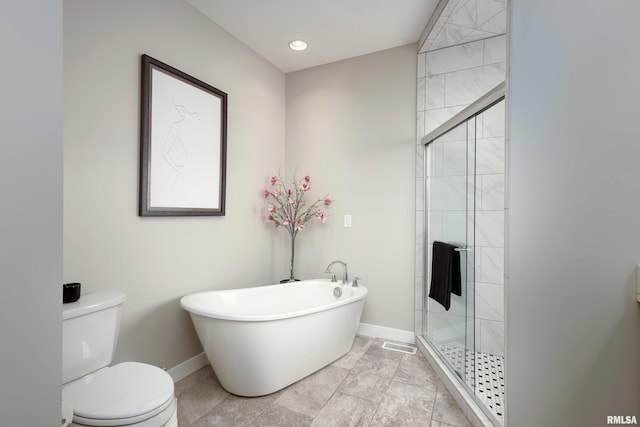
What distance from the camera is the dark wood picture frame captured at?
195 centimetres

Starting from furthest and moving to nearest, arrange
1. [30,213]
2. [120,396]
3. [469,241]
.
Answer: [469,241]
[120,396]
[30,213]

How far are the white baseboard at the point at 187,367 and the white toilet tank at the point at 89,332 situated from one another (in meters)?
0.70

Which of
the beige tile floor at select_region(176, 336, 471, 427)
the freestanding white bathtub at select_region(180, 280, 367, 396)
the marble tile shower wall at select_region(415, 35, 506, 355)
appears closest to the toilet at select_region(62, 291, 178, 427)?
the freestanding white bathtub at select_region(180, 280, 367, 396)

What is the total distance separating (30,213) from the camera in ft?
2.16

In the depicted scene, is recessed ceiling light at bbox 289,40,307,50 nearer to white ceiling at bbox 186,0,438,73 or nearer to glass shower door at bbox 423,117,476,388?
white ceiling at bbox 186,0,438,73

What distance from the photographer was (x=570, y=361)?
1.04 m

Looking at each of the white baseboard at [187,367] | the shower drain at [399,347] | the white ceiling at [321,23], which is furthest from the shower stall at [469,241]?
the white baseboard at [187,367]

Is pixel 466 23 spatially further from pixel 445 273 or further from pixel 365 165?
pixel 445 273

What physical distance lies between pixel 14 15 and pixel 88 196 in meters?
1.26

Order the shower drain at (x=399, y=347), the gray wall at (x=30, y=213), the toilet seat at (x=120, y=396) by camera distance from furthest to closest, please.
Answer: the shower drain at (x=399, y=347), the toilet seat at (x=120, y=396), the gray wall at (x=30, y=213)

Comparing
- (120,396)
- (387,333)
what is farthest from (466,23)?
(120,396)

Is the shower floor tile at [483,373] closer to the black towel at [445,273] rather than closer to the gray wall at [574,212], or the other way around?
the black towel at [445,273]

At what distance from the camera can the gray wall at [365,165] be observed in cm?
285

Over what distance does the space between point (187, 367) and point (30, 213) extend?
6.45ft
